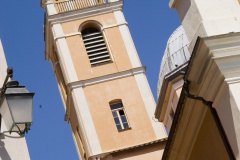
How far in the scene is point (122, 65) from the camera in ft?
102

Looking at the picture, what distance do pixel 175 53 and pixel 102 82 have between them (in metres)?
9.04

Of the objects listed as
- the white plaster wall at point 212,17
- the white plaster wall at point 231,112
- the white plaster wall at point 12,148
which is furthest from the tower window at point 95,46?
the white plaster wall at point 12,148

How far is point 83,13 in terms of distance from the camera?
1264 inches

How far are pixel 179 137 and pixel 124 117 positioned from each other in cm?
1539

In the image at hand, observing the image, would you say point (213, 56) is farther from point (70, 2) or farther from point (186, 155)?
point (70, 2)

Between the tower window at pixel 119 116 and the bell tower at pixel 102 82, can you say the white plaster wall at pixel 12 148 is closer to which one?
the bell tower at pixel 102 82

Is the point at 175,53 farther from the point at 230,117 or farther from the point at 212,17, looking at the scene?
the point at 230,117

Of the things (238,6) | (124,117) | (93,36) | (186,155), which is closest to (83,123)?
(124,117)

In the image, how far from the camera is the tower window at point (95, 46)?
103ft

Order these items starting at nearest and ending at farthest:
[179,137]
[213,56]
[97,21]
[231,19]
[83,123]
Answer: [213,56]
[231,19]
[179,137]
[83,123]
[97,21]

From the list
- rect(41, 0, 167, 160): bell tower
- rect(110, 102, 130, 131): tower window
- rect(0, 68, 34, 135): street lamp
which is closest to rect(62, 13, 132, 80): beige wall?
rect(41, 0, 167, 160): bell tower

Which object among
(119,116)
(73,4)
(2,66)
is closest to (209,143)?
(2,66)

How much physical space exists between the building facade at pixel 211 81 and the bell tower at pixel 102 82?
47.9 ft

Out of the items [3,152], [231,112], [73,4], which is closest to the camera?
[3,152]
